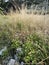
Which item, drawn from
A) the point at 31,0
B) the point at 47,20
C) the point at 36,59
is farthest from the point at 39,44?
the point at 31,0

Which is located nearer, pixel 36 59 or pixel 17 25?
pixel 36 59

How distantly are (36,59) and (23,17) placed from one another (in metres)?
2.14

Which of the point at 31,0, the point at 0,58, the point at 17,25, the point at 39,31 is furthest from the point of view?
the point at 31,0

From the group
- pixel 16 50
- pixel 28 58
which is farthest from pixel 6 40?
pixel 28 58

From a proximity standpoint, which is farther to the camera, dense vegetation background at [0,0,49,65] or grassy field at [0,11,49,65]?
grassy field at [0,11,49,65]

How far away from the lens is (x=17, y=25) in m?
7.01

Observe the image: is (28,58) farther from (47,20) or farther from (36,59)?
(47,20)

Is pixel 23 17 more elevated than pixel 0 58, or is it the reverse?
pixel 23 17

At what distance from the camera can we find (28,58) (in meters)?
5.65

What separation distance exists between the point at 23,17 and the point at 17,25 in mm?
571

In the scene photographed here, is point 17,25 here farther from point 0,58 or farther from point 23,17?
point 0,58

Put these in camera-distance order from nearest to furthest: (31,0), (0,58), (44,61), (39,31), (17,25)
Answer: (44,61) → (0,58) → (39,31) → (17,25) → (31,0)

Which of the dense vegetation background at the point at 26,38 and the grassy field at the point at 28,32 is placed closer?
the dense vegetation background at the point at 26,38

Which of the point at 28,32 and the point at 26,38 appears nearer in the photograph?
the point at 26,38
